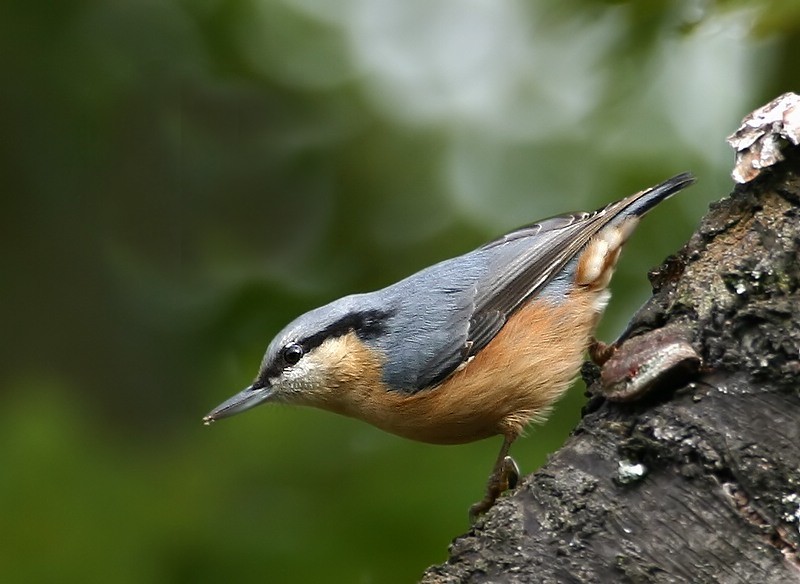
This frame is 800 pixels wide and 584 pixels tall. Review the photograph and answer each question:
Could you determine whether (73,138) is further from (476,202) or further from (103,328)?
(476,202)

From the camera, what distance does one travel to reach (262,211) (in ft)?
16.1

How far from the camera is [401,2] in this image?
15.6ft

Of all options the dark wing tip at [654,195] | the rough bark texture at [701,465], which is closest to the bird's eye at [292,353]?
the dark wing tip at [654,195]

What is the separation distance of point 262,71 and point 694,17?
7.05 ft

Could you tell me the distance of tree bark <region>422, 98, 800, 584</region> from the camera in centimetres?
183

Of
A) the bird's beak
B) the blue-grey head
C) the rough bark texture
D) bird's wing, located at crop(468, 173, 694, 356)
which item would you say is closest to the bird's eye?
the blue-grey head

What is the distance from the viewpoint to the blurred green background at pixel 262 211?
3.18 metres

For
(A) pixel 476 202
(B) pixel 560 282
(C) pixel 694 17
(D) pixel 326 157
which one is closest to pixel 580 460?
(B) pixel 560 282

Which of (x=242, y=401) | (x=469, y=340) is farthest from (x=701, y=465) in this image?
(x=242, y=401)

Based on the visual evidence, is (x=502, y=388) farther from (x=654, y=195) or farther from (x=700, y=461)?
(x=700, y=461)

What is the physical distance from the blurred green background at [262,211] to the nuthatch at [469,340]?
151 millimetres

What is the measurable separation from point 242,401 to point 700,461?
6.62 ft

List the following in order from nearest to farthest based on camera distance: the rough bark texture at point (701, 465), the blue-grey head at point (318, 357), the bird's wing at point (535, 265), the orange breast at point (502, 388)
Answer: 1. the rough bark texture at point (701, 465)
2. the orange breast at point (502, 388)
3. the bird's wing at point (535, 265)
4. the blue-grey head at point (318, 357)

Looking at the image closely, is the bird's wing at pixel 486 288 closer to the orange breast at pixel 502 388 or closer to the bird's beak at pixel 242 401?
the orange breast at pixel 502 388
